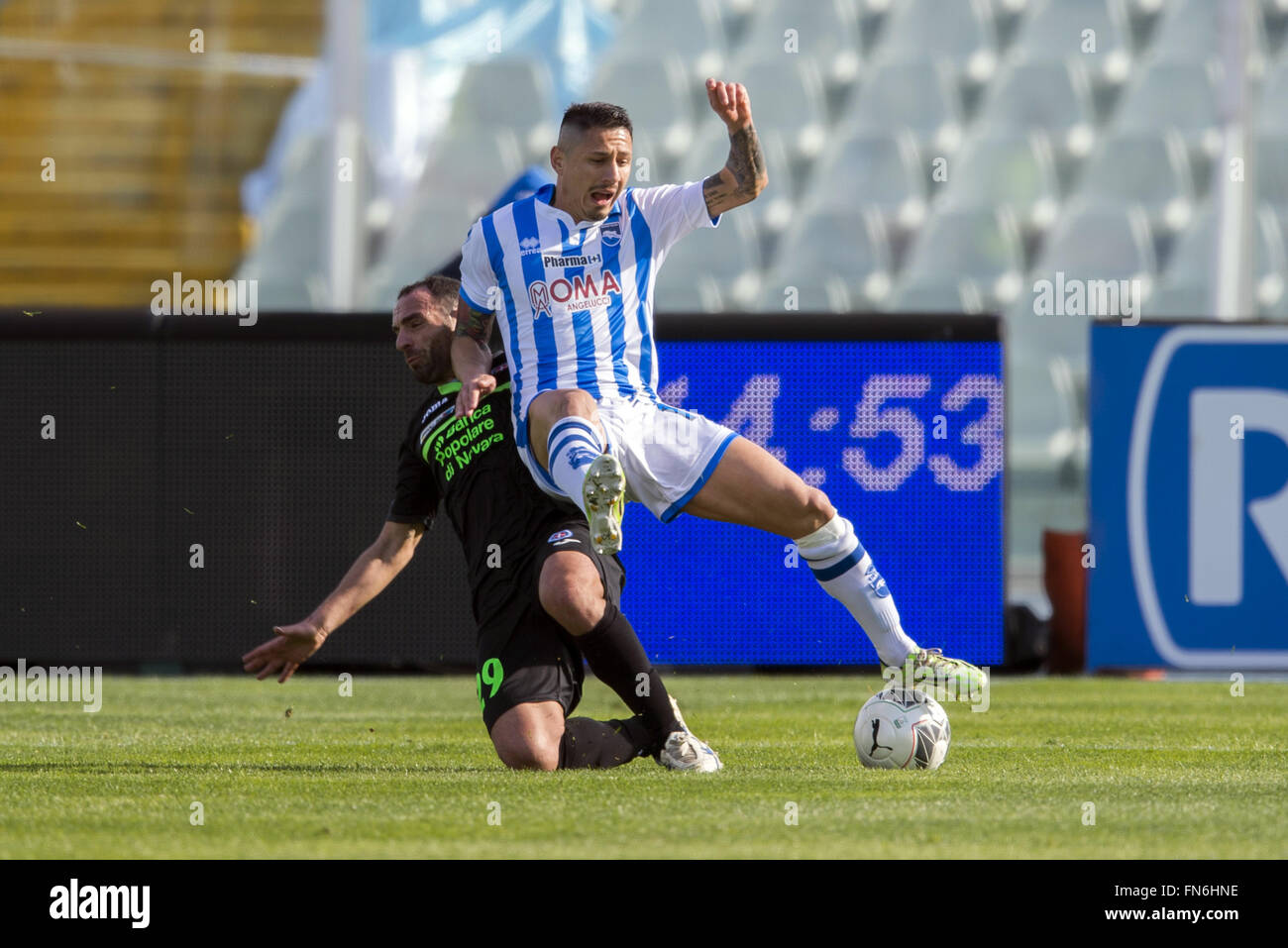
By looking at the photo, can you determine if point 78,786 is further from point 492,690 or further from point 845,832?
point 845,832

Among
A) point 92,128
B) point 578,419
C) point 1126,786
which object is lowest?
point 1126,786

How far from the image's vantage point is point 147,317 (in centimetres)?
778

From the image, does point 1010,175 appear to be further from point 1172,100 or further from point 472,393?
point 472,393

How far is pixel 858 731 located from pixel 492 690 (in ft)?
2.87

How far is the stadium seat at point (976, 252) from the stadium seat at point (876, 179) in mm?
303

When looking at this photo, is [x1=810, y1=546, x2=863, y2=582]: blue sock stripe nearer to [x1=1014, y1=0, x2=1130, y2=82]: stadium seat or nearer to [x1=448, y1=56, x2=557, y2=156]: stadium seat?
[x1=448, y1=56, x2=557, y2=156]: stadium seat

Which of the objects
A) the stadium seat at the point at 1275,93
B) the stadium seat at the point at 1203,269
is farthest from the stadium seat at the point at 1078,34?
the stadium seat at the point at 1203,269

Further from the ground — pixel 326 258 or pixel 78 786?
pixel 326 258

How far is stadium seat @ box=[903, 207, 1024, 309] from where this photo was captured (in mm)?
13672

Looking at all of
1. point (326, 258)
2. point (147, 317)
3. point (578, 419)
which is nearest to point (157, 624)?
point (147, 317)

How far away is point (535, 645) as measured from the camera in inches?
186

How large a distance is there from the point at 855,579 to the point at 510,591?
2.74ft

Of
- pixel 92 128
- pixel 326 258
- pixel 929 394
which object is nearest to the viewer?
pixel 929 394

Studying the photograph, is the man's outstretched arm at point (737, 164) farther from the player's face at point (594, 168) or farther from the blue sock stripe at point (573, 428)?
the blue sock stripe at point (573, 428)
